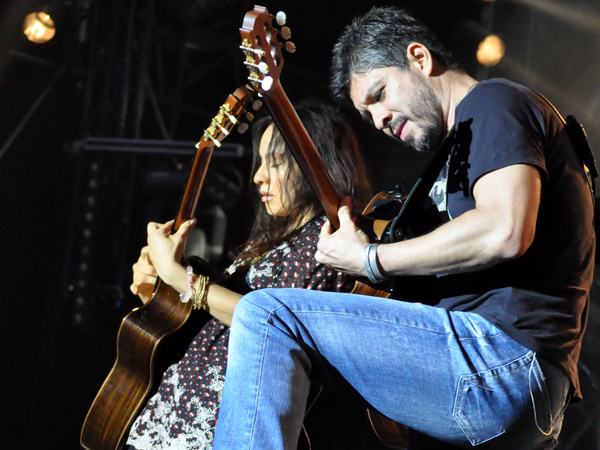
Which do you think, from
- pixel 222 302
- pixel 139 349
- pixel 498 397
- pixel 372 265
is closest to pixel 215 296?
pixel 222 302

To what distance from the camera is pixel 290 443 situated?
132 cm

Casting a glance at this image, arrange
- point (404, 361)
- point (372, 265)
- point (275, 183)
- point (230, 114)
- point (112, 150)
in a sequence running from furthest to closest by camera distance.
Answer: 1. point (112, 150)
2. point (275, 183)
3. point (230, 114)
4. point (372, 265)
5. point (404, 361)

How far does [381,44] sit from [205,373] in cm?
118

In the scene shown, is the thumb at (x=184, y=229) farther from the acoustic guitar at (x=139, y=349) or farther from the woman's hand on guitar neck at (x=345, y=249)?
the woman's hand on guitar neck at (x=345, y=249)

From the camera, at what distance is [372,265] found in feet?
4.89

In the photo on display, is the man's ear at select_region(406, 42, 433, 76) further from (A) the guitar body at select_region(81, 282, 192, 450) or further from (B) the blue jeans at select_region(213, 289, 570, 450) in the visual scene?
(A) the guitar body at select_region(81, 282, 192, 450)

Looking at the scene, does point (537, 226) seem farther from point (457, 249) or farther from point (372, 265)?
point (372, 265)

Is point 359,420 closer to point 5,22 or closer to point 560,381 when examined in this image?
point 560,381

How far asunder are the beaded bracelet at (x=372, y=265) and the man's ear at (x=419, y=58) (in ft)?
2.01

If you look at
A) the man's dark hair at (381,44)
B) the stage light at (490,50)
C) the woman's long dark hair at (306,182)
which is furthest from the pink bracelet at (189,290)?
Answer: the stage light at (490,50)

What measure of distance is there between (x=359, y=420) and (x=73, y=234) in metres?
1.80

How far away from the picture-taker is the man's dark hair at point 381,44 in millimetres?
1895

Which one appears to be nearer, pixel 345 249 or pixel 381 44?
pixel 345 249

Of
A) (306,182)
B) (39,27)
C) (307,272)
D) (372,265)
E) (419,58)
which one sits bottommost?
(307,272)
